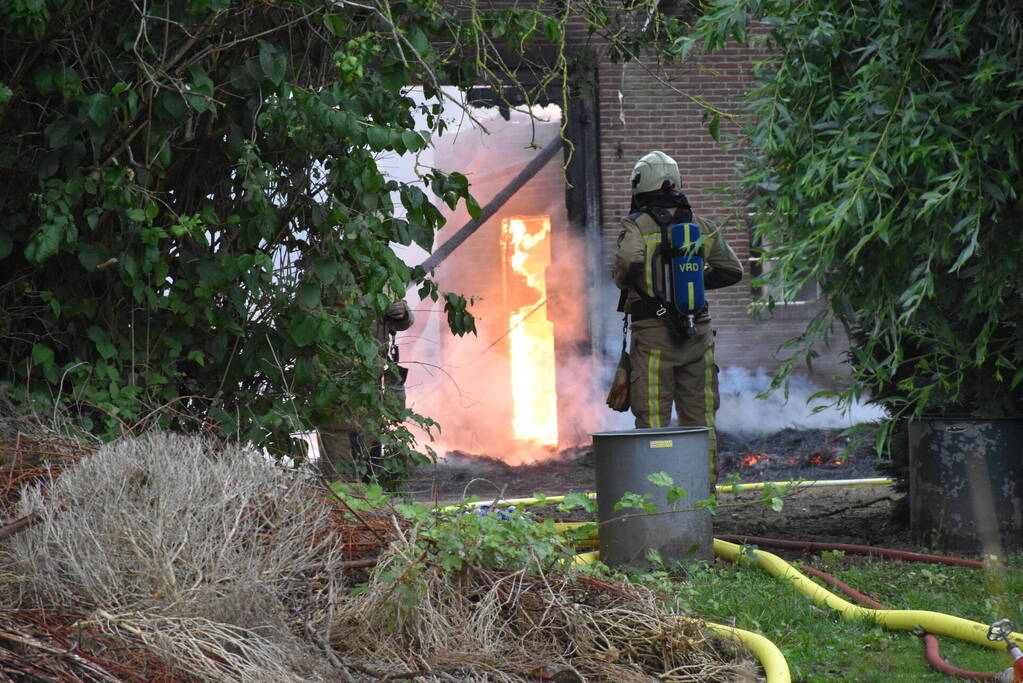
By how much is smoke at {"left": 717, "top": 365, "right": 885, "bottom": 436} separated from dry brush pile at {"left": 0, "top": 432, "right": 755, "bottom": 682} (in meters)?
9.89

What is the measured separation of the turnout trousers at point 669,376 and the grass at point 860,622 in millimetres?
1593

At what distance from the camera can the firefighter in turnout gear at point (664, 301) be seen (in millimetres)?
7227

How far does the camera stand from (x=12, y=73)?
17.1ft

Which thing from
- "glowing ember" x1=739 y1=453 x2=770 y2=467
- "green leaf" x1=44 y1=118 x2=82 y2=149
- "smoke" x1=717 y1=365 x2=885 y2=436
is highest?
"green leaf" x1=44 y1=118 x2=82 y2=149

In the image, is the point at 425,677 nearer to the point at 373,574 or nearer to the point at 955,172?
the point at 373,574

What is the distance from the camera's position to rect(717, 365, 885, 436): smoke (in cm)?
1369

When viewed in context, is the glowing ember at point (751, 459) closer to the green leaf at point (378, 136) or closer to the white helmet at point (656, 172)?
the white helmet at point (656, 172)

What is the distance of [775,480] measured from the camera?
413 inches

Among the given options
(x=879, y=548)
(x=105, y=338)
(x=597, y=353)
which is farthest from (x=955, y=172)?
(x=597, y=353)

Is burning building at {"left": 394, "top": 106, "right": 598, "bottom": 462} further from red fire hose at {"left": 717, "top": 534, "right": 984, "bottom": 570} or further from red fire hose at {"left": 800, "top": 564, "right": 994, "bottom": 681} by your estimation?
red fire hose at {"left": 800, "top": 564, "right": 994, "bottom": 681}

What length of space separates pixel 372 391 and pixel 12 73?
7.41ft

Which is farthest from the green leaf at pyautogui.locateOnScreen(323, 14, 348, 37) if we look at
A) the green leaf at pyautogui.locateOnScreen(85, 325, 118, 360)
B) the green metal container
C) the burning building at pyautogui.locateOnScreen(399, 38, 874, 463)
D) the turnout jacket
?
the burning building at pyautogui.locateOnScreen(399, 38, 874, 463)

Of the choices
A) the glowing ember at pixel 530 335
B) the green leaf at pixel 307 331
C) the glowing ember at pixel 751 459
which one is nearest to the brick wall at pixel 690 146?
the glowing ember at pixel 530 335

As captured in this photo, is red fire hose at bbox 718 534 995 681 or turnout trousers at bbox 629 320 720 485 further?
turnout trousers at bbox 629 320 720 485
